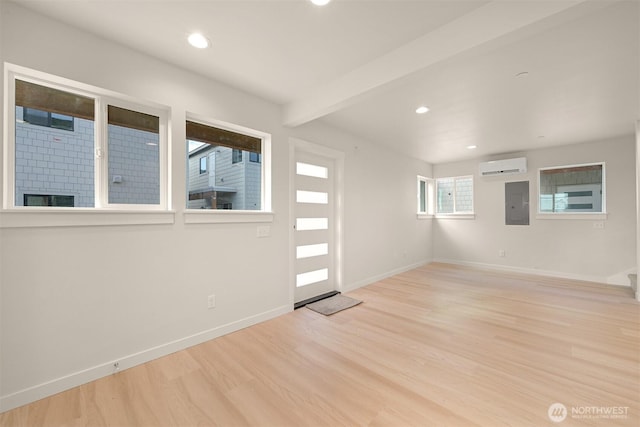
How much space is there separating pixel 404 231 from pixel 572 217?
3034 mm

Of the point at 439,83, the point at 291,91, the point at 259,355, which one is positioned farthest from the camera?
the point at 291,91

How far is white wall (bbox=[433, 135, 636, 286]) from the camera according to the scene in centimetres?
448

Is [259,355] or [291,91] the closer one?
[259,355]

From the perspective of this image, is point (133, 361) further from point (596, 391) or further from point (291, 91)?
point (596, 391)

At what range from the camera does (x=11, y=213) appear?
1.68 meters

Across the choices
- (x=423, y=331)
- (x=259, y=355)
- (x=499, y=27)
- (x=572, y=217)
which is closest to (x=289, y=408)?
(x=259, y=355)

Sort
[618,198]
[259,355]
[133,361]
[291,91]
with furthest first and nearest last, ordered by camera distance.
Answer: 1. [618,198]
2. [291,91]
3. [259,355]
4. [133,361]

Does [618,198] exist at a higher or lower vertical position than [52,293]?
higher

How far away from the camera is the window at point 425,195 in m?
6.51

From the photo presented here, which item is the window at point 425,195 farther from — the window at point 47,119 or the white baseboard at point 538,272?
the window at point 47,119

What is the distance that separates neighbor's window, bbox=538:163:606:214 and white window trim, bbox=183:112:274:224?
551 cm
